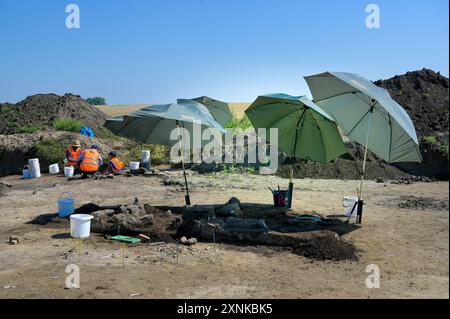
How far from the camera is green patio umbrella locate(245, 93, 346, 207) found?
405 inches

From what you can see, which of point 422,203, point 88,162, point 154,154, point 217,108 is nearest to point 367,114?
point 422,203

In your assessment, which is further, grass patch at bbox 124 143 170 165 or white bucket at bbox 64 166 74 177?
grass patch at bbox 124 143 170 165

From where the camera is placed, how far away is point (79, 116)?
1083 inches

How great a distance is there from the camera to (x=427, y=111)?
22.2 m

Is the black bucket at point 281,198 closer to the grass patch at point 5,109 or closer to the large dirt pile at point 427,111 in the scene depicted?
the large dirt pile at point 427,111

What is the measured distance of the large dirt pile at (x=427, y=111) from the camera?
17.8 meters

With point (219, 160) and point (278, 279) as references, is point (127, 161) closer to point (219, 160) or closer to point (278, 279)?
point (219, 160)

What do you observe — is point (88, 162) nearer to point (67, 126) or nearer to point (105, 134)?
point (67, 126)

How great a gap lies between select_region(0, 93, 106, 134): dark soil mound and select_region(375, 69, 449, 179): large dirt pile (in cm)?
1802

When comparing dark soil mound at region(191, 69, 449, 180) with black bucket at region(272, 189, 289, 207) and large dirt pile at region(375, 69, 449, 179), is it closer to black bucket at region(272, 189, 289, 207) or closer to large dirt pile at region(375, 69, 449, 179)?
large dirt pile at region(375, 69, 449, 179)

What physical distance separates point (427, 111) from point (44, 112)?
22.1 metres

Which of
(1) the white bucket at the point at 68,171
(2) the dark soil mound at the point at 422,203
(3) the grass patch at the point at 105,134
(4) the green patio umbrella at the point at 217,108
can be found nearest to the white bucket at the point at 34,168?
(1) the white bucket at the point at 68,171

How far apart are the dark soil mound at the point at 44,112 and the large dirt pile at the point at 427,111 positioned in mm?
18019

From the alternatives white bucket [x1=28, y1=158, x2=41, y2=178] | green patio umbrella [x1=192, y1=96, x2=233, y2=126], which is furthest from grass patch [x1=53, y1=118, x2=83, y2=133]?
green patio umbrella [x1=192, y1=96, x2=233, y2=126]
